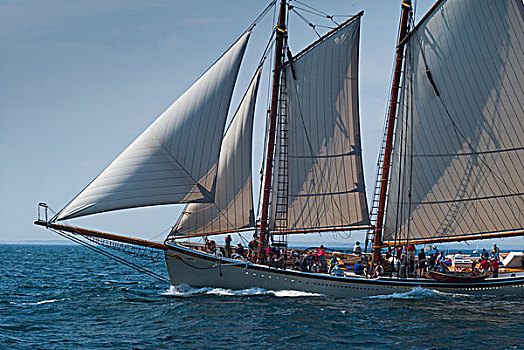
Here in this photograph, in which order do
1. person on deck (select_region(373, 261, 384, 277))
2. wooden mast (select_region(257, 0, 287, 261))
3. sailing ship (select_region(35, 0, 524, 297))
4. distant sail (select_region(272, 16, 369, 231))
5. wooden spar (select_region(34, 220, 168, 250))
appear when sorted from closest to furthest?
wooden spar (select_region(34, 220, 168, 250)) → sailing ship (select_region(35, 0, 524, 297)) → person on deck (select_region(373, 261, 384, 277)) → wooden mast (select_region(257, 0, 287, 261)) → distant sail (select_region(272, 16, 369, 231))

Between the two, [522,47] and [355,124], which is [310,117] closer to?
[355,124]

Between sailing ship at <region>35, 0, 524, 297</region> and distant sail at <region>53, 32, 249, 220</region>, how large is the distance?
0.07 meters

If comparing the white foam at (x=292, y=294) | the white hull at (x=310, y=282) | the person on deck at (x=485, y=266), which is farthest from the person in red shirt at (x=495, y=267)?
the white foam at (x=292, y=294)

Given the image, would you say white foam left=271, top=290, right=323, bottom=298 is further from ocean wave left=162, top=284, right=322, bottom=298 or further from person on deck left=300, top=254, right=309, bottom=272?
person on deck left=300, top=254, right=309, bottom=272

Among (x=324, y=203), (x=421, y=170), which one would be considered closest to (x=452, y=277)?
(x=421, y=170)

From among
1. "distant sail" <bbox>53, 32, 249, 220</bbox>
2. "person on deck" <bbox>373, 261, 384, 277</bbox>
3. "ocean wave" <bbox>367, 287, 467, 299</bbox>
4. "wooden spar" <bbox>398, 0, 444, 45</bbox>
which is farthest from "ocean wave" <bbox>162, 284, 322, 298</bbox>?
"wooden spar" <bbox>398, 0, 444, 45</bbox>

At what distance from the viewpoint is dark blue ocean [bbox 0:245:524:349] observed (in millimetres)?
20000

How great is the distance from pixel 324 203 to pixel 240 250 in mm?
5200

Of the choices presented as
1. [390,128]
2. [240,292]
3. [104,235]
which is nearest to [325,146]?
[390,128]

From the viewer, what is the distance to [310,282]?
28.8 metres

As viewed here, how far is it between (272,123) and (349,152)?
175 inches

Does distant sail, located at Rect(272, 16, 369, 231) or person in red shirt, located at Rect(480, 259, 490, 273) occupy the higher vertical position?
distant sail, located at Rect(272, 16, 369, 231)

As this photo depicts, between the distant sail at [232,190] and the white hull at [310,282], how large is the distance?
1.49 m

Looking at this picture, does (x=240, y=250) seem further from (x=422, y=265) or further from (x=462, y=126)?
(x=462, y=126)
